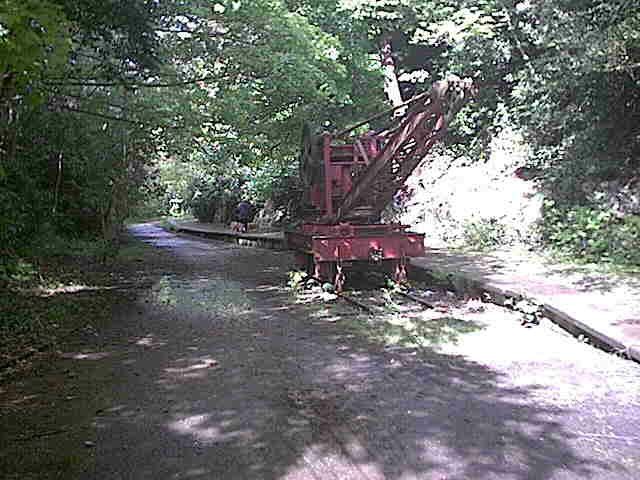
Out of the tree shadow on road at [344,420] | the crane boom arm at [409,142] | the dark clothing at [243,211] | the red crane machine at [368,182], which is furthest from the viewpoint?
the dark clothing at [243,211]

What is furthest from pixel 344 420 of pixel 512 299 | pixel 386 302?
pixel 386 302

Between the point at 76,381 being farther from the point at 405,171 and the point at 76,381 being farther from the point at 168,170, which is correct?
the point at 168,170

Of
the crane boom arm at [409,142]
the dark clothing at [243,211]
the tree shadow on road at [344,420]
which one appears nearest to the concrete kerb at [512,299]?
the tree shadow on road at [344,420]

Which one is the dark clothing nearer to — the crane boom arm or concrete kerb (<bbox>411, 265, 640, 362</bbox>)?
concrete kerb (<bbox>411, 265, 640, 362</bbox>)

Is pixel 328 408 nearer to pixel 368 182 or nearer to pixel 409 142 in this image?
pixel 368 182

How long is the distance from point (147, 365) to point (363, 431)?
2.54 m

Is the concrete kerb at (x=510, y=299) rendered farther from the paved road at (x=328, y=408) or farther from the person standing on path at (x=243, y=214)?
the person standing on path at (x=243, y=214)

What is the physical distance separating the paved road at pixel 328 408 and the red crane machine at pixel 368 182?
266cm

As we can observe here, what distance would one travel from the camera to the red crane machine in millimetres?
8969

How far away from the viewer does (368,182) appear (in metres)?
9.50

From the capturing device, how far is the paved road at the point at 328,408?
3473mm

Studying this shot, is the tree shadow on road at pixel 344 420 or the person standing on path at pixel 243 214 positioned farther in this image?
the person standing on path at pixel 243 214

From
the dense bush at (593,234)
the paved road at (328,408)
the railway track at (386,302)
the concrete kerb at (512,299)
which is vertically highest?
the dense bush at (593,234)

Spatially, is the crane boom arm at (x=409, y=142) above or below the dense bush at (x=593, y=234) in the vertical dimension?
above
